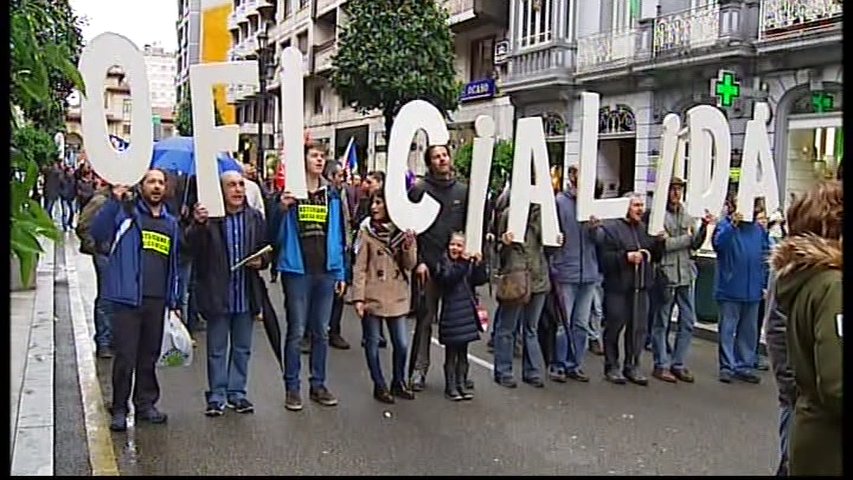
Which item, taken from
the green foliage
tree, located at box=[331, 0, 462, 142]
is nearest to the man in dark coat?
the green foliage

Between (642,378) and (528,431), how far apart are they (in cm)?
183

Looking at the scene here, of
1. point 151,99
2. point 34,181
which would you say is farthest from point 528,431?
point 34,181

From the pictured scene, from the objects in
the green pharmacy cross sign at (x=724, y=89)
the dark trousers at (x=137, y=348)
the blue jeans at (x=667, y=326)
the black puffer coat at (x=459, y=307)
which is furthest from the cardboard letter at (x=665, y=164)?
the dark trousers at (x=137, y=348)

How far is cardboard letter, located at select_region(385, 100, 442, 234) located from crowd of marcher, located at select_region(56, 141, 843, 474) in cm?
20

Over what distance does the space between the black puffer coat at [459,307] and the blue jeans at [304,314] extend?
776 mm

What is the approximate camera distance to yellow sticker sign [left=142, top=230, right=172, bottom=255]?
536 centimetres

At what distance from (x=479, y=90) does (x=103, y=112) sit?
13.5 feet

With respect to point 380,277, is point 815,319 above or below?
above

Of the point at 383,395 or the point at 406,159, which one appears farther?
the point at 383,395

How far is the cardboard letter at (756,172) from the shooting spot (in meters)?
6.44

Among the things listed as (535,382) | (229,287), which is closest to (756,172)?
(535,382)

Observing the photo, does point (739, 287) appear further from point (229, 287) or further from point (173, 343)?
point (173, 343)

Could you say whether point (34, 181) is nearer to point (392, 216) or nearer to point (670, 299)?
point (392, 216)

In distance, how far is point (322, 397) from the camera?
241 inches
